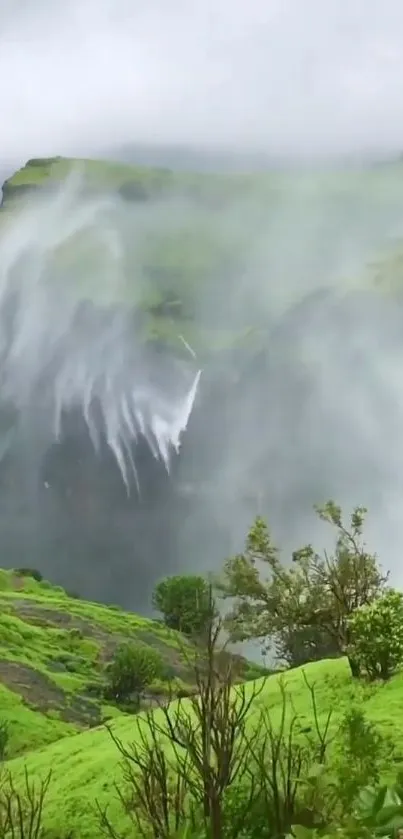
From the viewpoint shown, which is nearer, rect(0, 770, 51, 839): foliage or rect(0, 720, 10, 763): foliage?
rect(0, 770, 51, 839): foliage

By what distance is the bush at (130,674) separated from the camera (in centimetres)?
1878

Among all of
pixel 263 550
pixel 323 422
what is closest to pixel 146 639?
pixel 263 550

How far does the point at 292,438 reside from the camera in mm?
34719

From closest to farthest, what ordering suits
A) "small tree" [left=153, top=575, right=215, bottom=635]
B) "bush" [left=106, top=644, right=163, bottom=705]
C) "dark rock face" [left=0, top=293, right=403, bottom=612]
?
"bush" [left=106, top=644, right=163, bottom=705]
"small tree" [left=153, top=575, right=215, bottom=635]
"dark rock face" [left=0, top=293, right=403, bottom=612]

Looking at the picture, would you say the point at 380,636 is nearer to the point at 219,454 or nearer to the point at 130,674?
the point at 130,674

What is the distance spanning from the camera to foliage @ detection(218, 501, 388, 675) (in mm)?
14250

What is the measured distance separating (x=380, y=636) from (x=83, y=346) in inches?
1341

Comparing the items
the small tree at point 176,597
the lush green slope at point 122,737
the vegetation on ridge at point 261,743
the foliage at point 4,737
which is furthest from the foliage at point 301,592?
the small tree at point 176,597

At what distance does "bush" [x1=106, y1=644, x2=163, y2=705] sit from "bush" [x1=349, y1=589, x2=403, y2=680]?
942cm

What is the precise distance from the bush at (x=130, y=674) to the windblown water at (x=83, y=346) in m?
15.9

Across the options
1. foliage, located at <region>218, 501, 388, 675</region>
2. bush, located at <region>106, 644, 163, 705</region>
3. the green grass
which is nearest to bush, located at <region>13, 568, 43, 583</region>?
the green grass

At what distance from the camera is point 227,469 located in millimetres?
34000

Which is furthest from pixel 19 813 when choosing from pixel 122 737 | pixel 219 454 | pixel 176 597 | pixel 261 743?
pixel 219 454

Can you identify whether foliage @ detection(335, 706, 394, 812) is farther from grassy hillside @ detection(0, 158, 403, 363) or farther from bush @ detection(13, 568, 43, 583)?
grassy hillside @ detection(0, 158, 403, 363)
